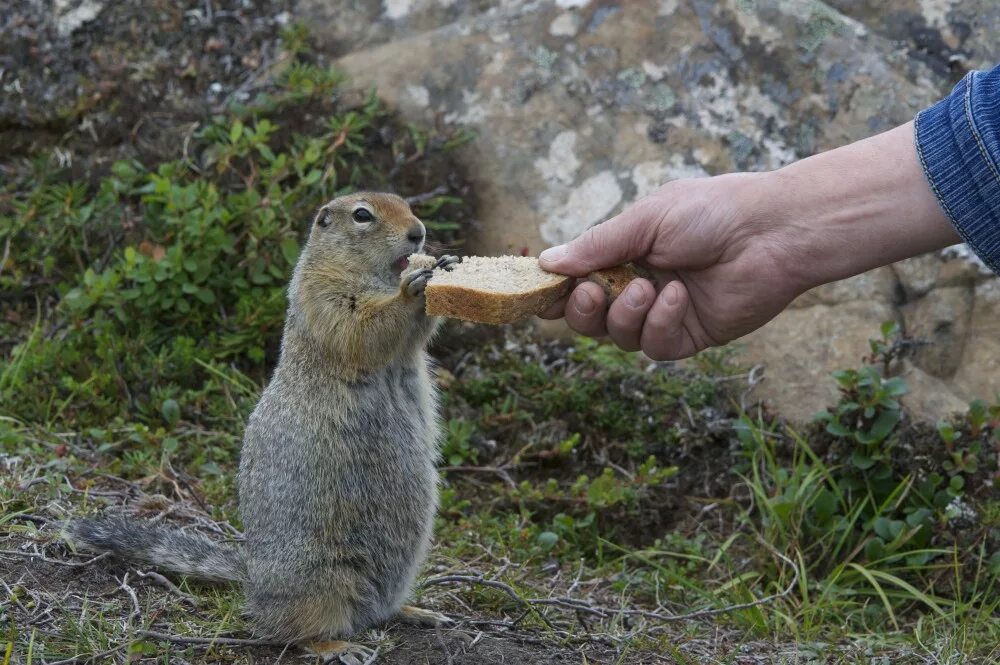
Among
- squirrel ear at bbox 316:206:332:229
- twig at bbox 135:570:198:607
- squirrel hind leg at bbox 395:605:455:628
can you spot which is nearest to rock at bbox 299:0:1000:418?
squirrel ear at bbox 316:206:332:229

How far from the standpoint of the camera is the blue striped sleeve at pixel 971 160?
10.1 feet

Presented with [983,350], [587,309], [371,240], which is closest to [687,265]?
[587,309]

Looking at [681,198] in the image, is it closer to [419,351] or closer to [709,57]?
[419,351]

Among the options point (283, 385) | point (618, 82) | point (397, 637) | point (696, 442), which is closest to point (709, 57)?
point (618, 82)

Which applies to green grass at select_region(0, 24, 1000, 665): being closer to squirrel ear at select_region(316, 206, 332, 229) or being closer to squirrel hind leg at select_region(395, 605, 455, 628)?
squirrel hind leg at select_region(395, 605, 455, 628)

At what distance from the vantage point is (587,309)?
390 cm

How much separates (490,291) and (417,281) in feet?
1.00

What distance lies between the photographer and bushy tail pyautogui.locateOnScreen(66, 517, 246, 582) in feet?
12.5

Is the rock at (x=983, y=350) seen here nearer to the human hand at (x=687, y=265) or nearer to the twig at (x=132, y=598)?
the human hand at (x=687, y=265)

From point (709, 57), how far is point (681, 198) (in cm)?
284

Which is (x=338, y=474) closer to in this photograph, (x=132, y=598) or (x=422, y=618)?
(x=422, y=618)

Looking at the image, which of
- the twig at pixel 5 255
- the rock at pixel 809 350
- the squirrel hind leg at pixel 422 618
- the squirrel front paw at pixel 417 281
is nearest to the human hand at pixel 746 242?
the squirrel front paw at pixel 417 281

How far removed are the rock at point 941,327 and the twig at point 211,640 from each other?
11.2 feet

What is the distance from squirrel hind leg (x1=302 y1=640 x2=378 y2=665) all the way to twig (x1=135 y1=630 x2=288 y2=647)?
111 millimetres
